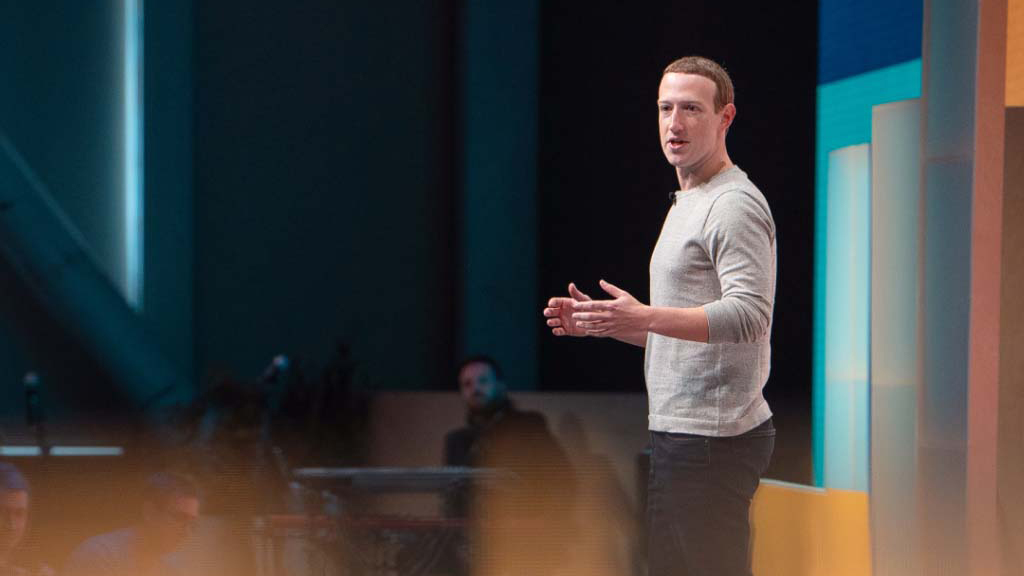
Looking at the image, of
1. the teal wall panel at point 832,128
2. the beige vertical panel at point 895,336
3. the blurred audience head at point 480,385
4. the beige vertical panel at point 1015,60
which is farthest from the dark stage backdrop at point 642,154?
the beige vertical panel at point 1015,60

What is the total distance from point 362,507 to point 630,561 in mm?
924

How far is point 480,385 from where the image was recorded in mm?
3908

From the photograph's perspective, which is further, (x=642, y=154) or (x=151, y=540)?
(x=642, y=154)

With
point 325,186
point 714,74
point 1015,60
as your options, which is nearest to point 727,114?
point 714,74

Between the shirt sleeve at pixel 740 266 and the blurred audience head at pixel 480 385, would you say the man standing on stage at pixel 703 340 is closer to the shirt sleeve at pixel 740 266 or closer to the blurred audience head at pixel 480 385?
the shirt sleeve at pixel 740 266

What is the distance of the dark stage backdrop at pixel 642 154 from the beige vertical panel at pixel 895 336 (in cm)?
77

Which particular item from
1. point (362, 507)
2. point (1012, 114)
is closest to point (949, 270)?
point (1012, 114)

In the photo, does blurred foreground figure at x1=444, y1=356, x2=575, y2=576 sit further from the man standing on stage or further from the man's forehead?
the man's forehead

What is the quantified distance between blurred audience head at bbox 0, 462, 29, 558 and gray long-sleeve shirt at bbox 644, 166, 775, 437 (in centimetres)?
223

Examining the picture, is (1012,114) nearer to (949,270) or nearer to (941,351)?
(949,270)

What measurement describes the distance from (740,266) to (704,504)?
1.08ft

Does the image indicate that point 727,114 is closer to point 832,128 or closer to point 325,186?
point 832,128

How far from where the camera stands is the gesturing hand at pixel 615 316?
1405mm

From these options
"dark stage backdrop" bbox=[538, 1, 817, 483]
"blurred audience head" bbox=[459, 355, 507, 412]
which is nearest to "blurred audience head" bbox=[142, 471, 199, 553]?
"blurred audience head" bbox=[459, 355, 507, 412]
